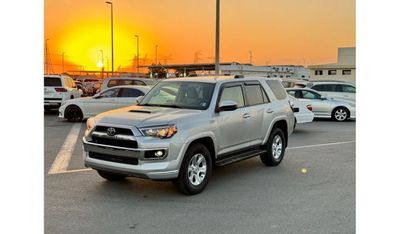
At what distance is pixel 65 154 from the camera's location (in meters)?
9.64

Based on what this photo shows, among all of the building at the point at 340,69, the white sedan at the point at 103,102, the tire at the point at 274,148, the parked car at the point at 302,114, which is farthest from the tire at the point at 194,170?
the building at the point at 340,69

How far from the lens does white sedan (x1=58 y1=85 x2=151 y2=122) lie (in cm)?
1567

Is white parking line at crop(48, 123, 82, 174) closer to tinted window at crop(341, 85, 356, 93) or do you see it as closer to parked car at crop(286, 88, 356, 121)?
parked car at crop(286, 88, 356, 121)

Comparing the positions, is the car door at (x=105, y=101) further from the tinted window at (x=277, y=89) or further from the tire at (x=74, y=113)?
the tinted window at (x=277, y=89)

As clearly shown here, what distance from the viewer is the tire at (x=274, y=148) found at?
837cm

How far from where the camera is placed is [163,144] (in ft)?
19.4

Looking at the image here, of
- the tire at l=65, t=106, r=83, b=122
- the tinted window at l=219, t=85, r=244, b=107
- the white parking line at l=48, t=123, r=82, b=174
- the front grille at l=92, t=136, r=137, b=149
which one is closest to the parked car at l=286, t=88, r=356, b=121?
the tire at l=65, t=106, r=83, b=122

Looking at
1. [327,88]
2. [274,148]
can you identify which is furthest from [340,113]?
[274,148]

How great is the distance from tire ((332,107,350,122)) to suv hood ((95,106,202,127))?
12550mm

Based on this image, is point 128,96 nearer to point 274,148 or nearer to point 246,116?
point 274,148

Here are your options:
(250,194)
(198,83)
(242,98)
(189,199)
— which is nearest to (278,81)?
(242,98)

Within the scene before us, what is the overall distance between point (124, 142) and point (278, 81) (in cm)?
440

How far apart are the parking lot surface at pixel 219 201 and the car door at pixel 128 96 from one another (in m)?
6.36
